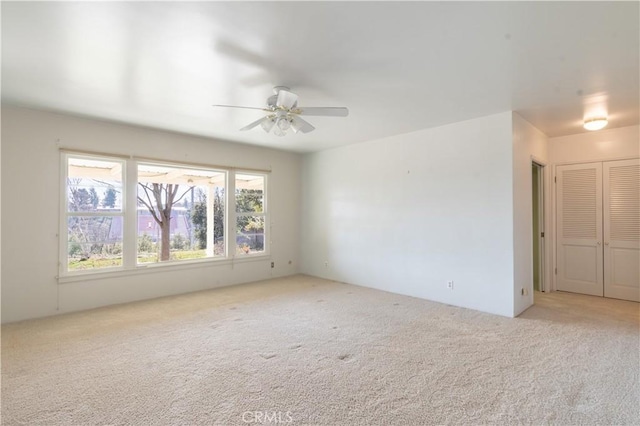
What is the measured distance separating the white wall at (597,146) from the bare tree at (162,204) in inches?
249

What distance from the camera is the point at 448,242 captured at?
4602mm

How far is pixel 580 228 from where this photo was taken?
5.11 meters

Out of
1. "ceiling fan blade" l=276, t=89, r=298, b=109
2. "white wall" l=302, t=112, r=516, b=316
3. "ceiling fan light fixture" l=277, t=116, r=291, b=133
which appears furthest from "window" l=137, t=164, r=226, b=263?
"ceiling fan blade" l=276, t=89, r=298, b=109

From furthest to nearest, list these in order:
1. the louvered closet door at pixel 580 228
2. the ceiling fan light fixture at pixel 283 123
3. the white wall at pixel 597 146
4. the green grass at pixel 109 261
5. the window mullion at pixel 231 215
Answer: the window mullion at pixel 231 215 → the louvered closet door at pixel 580 228 → the white wall at pixel 597 146 → the green grass at pixel 109 261 → the ceiling fan light fixture at pixel 283 123

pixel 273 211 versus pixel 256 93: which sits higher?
pixel 256 93

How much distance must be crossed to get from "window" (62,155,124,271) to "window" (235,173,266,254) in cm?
191

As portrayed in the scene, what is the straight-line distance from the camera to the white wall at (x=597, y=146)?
4.61 m

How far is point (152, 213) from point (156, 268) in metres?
0.86

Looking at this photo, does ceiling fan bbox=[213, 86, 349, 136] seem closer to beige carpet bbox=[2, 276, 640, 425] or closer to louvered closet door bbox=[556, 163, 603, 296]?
beige carpet bbox=[2, 276, 640, 425]

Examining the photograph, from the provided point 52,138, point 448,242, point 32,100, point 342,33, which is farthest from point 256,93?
point 448,242

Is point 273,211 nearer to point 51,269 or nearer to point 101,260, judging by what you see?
point 101,260

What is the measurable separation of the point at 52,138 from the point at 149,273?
2.20 meters

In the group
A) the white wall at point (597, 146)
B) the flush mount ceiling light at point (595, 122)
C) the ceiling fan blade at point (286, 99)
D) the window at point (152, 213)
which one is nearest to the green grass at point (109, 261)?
the window at point (152, 213)

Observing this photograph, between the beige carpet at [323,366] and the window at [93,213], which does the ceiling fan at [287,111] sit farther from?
the window at [93,213]
